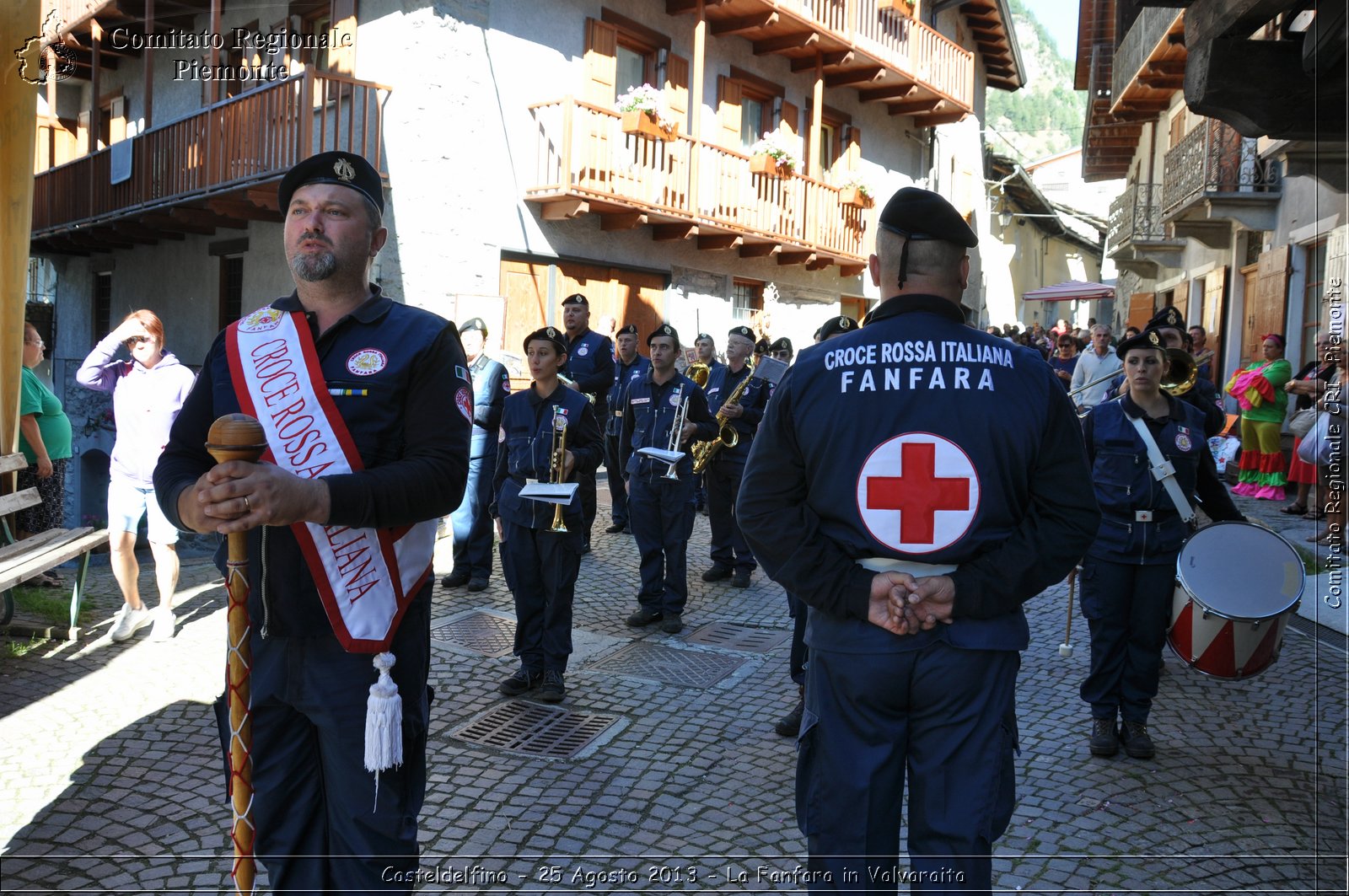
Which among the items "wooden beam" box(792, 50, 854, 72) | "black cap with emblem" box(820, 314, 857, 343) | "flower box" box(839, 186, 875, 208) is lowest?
"black cap with emblem" box(820, 314, 857, 343)

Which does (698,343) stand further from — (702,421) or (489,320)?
(702,421)

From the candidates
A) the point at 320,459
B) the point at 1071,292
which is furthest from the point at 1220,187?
the point at 320,459

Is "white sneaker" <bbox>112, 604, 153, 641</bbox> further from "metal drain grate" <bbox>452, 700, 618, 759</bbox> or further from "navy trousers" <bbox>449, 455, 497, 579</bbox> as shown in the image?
"metal drain grate" <bbox>452, 700, 618, 759</bbox>

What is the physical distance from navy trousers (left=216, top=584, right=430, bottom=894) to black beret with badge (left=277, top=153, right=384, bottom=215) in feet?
3.73

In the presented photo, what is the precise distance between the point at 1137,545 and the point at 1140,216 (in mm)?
22595

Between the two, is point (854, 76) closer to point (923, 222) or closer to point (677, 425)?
point (677, 425)

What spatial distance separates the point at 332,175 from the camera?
2.73 metres

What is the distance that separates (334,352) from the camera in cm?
269

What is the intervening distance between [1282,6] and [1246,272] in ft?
47.8

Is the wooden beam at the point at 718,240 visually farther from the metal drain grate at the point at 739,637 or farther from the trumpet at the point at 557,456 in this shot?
the trumpet at the point at 557,456

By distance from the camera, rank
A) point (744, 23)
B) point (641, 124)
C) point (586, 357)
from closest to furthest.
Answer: point (586, 357), point (641, 124), point (744, 23)

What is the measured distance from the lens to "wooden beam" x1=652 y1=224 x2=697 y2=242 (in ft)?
54.2

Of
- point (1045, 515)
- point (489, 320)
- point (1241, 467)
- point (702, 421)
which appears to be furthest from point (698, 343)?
point (1045, 515)

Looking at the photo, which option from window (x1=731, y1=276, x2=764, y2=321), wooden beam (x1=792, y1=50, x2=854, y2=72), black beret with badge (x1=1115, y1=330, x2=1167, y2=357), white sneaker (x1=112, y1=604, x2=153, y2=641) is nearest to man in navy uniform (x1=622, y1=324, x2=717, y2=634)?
white sneaker (x1=112, y1=604, x2=153, y2=641)
